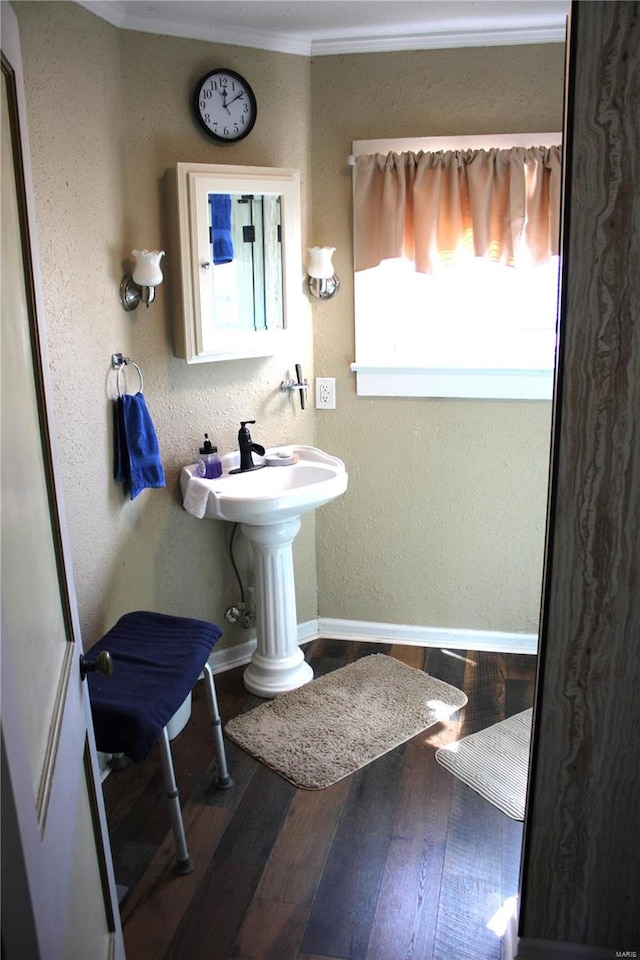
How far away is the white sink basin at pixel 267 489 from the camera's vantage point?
275 centimetres

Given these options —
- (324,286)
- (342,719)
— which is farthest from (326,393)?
(342,719)

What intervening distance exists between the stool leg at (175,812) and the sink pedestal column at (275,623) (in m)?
0.89

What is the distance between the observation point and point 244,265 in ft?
9.58

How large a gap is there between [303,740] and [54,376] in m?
1.44

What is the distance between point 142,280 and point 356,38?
120cm

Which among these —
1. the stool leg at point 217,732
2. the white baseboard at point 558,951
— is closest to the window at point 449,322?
the stool leg at point 217,732

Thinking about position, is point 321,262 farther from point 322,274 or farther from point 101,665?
point 101,665

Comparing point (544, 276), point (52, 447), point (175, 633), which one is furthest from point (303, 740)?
point (544, 276)

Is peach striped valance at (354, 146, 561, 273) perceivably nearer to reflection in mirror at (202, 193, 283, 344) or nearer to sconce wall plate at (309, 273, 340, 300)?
sconce wall plate at (309, 273, 340, 300)

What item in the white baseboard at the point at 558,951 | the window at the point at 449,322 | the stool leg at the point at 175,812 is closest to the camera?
the white baseboard at the point at 558,951

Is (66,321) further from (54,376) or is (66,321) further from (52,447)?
(52,447)

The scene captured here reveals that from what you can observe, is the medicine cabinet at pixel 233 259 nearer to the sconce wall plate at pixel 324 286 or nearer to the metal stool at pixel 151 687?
the sconce wall plate at pixel 324 286

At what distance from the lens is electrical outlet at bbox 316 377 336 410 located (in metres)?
3.30

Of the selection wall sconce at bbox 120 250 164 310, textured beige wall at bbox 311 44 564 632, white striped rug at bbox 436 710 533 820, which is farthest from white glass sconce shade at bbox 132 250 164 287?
white striped rug at bbox 436 710 533 820
